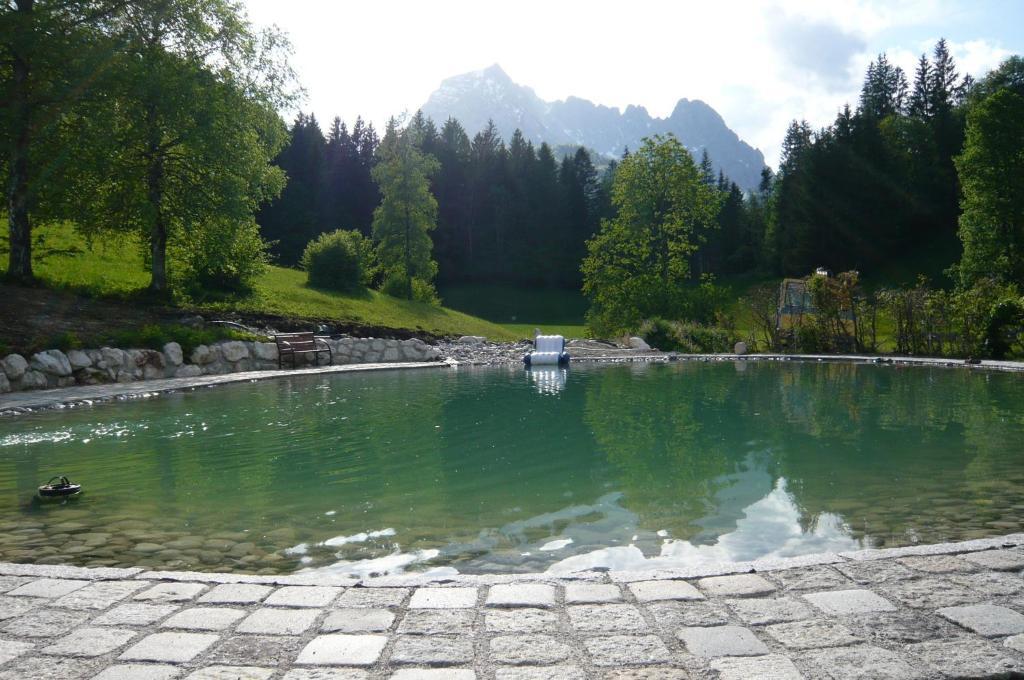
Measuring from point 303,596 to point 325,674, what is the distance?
907mm

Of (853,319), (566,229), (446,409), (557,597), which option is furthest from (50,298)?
(566,229)

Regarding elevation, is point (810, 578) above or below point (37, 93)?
below

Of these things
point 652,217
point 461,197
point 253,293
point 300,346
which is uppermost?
point 461,197

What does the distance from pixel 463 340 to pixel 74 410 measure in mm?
15907

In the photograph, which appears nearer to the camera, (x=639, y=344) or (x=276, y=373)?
(x=276, y=373)

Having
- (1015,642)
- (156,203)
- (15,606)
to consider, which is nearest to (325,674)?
(15,606)

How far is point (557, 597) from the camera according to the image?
3.53 m

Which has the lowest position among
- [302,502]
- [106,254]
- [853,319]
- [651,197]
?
[302,502]

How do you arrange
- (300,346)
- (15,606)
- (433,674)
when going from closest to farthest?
(433,674)
(15,606)
(300,346)

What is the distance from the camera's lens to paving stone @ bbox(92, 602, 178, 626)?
3260 mm

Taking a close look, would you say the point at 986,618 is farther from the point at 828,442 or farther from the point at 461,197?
the point at 461,197

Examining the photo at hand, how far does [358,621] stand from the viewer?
128 inches

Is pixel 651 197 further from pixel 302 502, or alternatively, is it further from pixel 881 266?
pixel 302 502

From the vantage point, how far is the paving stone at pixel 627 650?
2830 mm
